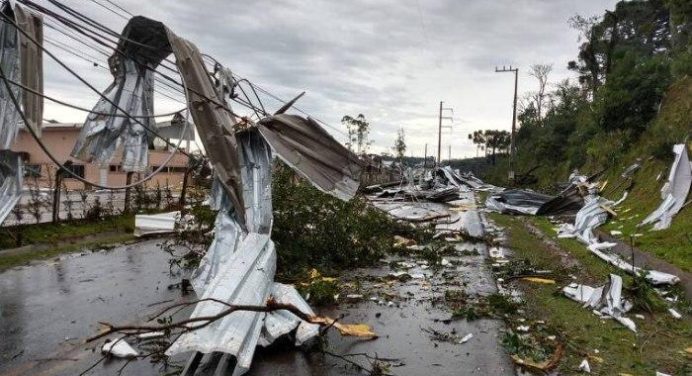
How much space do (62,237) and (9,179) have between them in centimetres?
466

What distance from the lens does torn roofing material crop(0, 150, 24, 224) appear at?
7.37 m

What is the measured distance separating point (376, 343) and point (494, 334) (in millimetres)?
1262

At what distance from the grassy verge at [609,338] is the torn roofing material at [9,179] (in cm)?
726

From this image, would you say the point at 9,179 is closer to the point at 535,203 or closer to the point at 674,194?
the point at 674,194

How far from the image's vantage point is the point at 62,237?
11.8 metres

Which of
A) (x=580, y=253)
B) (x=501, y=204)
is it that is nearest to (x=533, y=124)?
(x=501, y=204)

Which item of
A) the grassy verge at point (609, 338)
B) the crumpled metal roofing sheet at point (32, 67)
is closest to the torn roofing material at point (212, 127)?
the crumpled metal roofing sheet at point (32, 67)

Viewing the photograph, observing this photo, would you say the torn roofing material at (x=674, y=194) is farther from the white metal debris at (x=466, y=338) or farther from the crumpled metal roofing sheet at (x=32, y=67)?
the crumpled metal roofing sheet at (x=32, y=67)

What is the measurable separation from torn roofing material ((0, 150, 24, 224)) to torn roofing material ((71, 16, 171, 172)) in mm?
1344

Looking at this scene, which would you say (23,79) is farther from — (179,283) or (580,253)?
(580,253)

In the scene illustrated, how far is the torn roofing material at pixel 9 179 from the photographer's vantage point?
737 cm

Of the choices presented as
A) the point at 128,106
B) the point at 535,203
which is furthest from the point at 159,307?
the point at 535,203

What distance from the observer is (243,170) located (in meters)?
6.77

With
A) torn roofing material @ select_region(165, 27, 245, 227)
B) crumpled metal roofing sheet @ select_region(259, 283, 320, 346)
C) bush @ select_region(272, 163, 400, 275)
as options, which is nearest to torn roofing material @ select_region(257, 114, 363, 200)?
torn roofing material @ select_region(165, 27, 245, 227)
